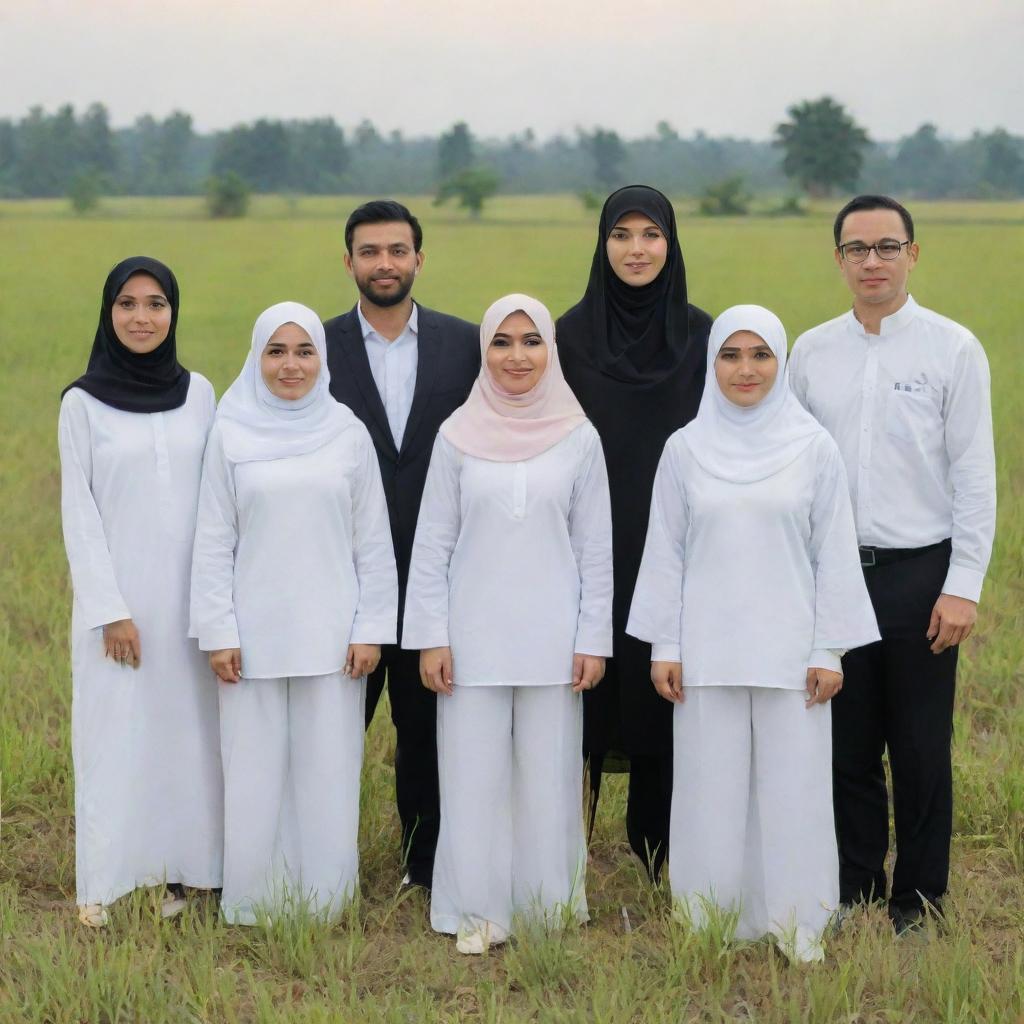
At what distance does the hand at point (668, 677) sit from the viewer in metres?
3.45

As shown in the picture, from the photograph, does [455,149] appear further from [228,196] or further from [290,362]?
[290,362]

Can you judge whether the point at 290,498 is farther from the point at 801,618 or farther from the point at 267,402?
the point at 801,618

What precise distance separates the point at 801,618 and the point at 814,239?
111ft

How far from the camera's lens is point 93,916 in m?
3.66

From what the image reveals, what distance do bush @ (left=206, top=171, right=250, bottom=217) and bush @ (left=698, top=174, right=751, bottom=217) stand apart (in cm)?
1940

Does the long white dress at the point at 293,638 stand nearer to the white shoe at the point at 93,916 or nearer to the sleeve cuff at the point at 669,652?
the white shoe at the point at 93,916

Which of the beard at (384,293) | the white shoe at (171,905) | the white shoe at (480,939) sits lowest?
the white shoe at (480,939)

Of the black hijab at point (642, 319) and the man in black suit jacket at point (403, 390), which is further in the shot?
the man in black suit jacket at point (403, 390)

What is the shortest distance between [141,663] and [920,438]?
2.13 metres

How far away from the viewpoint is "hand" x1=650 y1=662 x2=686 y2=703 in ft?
11.3

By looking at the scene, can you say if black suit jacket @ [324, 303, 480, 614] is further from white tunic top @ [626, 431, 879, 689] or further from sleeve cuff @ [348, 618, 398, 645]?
white tunic top @ [626, 431, 879, 689]

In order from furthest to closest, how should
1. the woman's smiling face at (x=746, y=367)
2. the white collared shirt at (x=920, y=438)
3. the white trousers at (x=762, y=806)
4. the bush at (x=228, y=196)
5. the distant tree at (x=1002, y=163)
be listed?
the distant tree at (x=1002, y=163), the bush at (x=228, y=196), the white collared shirt at (x=920, y=438), the white trousers at (x=762, y=806), the woman's smiling face at (x=746, y=367)

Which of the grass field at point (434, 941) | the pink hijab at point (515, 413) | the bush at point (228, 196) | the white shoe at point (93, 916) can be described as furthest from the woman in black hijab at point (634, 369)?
the bush at point (228, 196)

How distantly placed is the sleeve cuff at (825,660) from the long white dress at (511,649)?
1.69 ft
